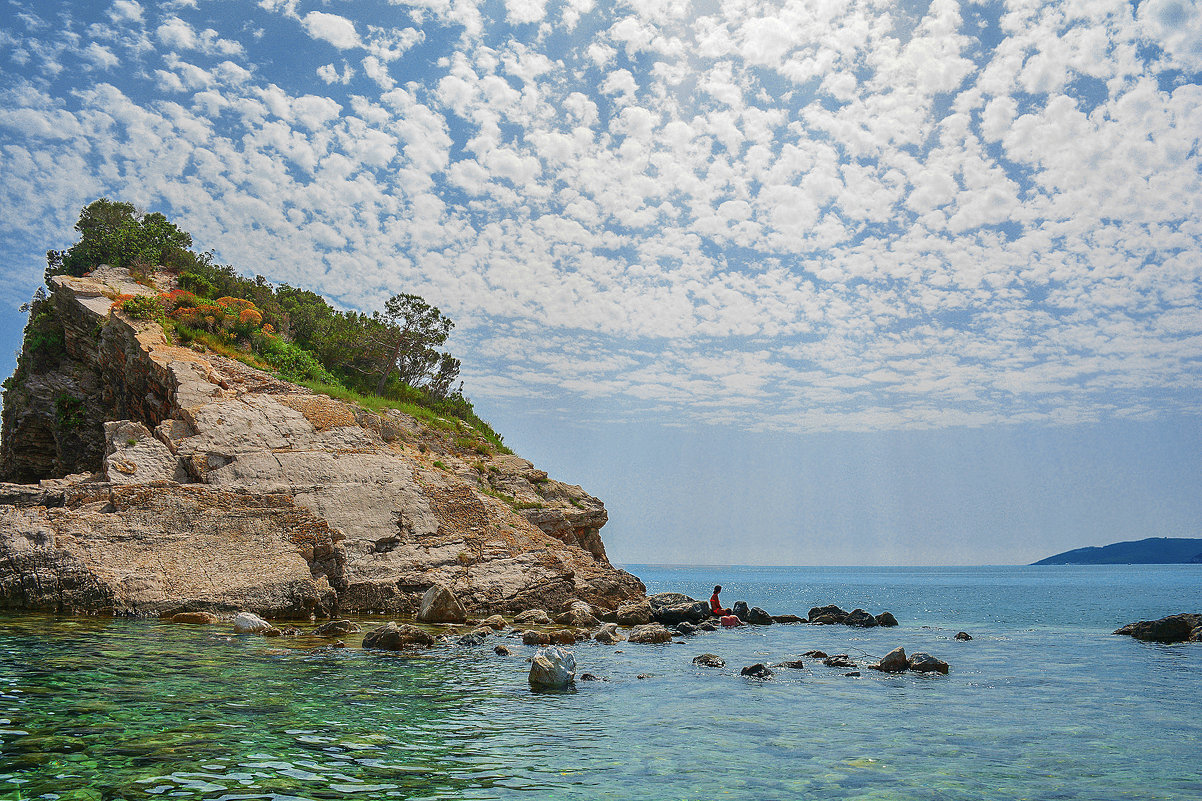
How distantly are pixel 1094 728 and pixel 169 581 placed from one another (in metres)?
26.1

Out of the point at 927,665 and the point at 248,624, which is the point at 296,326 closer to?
the point at 248,624

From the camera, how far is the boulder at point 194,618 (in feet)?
73.4

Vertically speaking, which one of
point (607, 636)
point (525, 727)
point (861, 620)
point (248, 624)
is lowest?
point (861, 620)

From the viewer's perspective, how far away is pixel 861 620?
128 ft

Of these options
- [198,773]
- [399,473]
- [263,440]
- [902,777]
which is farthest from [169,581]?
[902,777]

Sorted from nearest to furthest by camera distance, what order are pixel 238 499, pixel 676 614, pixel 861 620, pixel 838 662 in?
pixel 838 662
pixel 238 499
pixel 676 614
pixel 861 620

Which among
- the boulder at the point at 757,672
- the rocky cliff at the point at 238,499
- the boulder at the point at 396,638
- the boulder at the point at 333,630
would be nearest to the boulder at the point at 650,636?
the rocky cliff at the point at 238,499

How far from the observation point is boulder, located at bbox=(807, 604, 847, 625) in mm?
39844

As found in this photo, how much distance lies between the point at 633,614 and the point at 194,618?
18.4 meters

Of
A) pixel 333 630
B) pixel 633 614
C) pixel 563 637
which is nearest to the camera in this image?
pixel 333 630

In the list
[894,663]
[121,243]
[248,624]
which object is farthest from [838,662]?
[121,243]

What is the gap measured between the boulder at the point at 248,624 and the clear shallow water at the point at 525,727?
128 cm

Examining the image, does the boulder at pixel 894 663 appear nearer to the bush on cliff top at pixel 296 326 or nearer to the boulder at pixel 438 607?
the boulder at pixel 438 607

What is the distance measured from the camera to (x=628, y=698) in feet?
50.6
